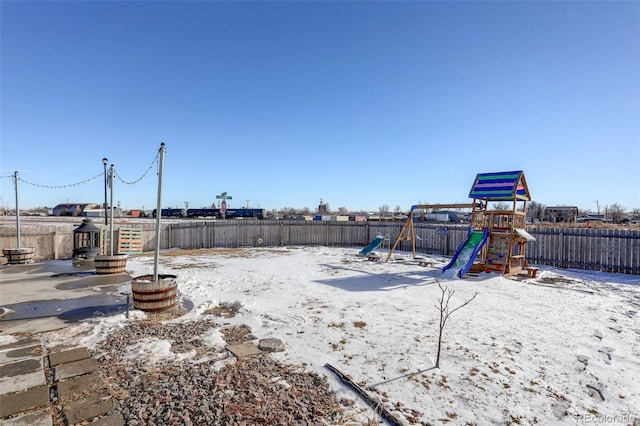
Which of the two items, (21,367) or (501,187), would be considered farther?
(501,187)

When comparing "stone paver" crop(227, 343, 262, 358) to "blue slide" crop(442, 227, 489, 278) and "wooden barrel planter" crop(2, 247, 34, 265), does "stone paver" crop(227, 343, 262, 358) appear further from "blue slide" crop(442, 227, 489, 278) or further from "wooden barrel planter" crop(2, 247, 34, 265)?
"wooden barrel planter" crop(2, 247, 34, 265)

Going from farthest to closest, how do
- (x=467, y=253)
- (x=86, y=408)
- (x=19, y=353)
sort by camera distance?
(x=467, y=253)
(x=19, y=353)
(x=86, y=408)

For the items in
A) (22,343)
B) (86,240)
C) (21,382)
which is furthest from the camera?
(86,240)

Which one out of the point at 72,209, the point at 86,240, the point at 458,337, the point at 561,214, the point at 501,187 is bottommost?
the point at 458,337

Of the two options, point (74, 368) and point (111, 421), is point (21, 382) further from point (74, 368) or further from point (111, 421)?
point (111, 421)

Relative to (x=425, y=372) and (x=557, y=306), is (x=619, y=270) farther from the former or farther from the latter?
(x=425, y=372)

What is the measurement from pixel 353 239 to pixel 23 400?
52.0 ft

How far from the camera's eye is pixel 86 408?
295cm

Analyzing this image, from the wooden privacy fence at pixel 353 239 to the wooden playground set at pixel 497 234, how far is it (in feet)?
6.49

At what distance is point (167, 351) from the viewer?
13.7 ft

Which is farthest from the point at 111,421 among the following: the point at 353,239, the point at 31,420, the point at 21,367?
the point at 353,239

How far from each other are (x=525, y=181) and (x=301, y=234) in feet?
37.5

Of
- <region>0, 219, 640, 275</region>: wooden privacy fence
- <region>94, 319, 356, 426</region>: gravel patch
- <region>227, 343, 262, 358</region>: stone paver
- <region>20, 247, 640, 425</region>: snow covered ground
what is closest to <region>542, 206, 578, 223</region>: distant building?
<region>0, 219, 640, 275</region>: wooden privacy fence

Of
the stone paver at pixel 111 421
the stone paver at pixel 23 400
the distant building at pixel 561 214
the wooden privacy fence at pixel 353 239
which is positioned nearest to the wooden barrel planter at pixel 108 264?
the wooden privacy fence at pixel 353 239
